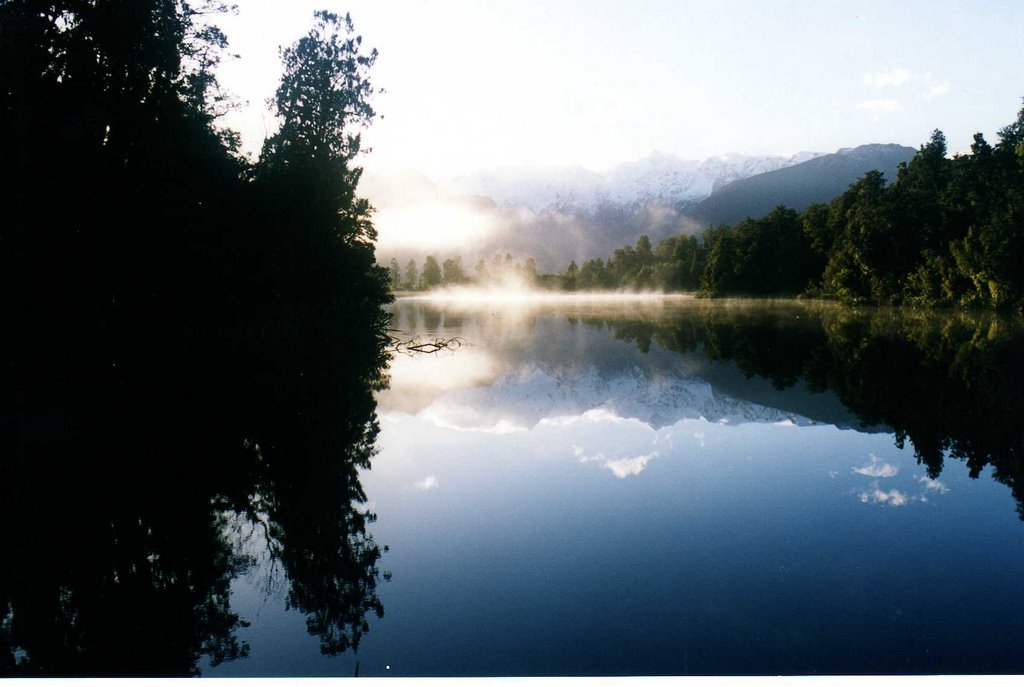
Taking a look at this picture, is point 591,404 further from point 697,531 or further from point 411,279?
point 411,279

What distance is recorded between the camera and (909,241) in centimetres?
4309

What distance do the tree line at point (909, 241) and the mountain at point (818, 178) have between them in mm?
83832

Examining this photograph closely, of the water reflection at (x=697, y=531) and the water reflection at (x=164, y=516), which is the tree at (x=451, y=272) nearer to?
the water reflection at (x=164, y=516)

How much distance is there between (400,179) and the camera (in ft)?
123

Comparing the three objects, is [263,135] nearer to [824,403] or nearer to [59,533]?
[59,533]

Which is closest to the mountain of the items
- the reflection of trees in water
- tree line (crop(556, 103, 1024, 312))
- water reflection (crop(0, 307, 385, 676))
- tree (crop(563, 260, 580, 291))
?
tree (crop(563, 260, 580, 291))

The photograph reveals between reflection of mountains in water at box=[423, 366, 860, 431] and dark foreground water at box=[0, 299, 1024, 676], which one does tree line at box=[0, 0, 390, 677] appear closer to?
dark foreground water at box=[0, 299, 1024, 676]

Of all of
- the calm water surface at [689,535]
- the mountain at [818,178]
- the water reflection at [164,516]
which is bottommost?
the calm water surface at [689,535]

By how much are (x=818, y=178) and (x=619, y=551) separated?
195 m

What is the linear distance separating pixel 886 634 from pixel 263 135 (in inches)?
1040

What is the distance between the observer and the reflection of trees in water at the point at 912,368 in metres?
9.79

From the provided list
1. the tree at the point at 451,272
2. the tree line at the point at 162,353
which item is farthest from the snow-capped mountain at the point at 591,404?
the tree at the point at 451,272

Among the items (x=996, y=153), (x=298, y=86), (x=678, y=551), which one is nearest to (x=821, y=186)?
(x=996, y=153)

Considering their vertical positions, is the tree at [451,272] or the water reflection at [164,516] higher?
the tree at [451,272]
